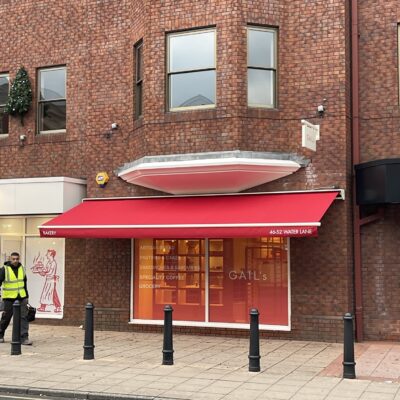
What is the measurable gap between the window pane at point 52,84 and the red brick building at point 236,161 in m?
1.22

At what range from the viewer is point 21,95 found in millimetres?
15398

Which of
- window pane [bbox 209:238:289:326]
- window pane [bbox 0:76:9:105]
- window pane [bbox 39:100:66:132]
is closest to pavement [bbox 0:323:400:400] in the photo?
window pane [bbox 209:238:289:326]

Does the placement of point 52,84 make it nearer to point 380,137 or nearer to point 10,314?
point 10,314

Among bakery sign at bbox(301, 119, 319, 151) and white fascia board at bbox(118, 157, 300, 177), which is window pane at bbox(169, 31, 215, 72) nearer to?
white fascia board at bbox(118, 157, 300, 177)

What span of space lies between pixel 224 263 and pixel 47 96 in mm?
6375

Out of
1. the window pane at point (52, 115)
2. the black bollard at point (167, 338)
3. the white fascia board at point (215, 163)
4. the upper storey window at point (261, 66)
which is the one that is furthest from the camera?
the window pane at point (52, 115)

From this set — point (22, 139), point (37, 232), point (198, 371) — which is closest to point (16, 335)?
point (198, 371)

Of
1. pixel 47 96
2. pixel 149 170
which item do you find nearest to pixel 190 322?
pixel 149 170

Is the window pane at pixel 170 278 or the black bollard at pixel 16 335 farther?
the window pane at pixel 170 278

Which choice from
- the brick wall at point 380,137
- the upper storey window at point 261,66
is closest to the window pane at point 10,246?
the upper storey window at point 261,66

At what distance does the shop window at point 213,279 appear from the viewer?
41.3 ft

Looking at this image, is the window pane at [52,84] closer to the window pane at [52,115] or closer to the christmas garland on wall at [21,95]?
the window pane at [52,115]

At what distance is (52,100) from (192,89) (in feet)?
14.1

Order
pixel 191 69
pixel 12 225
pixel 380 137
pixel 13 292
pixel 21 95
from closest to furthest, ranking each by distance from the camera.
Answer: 1. pixel 13 292
2. pixel 380 137
3. pixel 191 69
4. pixel 21 95
5. pixel 12 225
